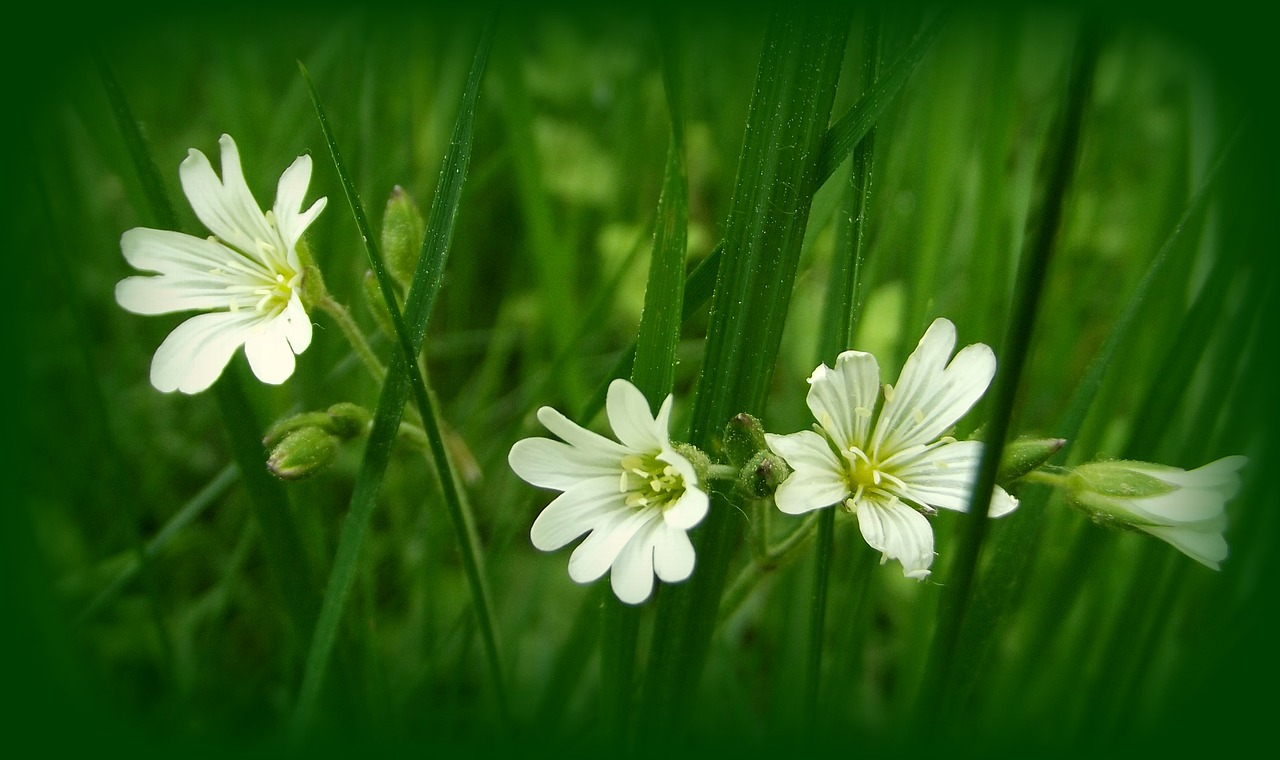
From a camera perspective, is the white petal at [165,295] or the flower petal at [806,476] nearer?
the flower petal at [806,476]

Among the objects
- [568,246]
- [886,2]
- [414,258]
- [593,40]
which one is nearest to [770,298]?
[886,2]

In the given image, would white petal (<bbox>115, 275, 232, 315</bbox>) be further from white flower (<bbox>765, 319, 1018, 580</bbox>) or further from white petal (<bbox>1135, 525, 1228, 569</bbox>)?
white petal (<bbox>1135, 525, 1228, 569</bbox>)

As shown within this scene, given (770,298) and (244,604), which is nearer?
(770,298)

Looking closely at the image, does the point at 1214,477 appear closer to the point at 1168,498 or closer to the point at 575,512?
the point at 1168,498

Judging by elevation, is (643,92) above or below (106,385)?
above

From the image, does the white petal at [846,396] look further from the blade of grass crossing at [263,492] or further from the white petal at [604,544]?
the blade of grass crossing at [263,492]

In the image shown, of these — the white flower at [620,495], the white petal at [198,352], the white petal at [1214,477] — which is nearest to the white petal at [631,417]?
the white flower at [620,495]

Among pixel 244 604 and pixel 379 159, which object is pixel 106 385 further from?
pixel 379 159
